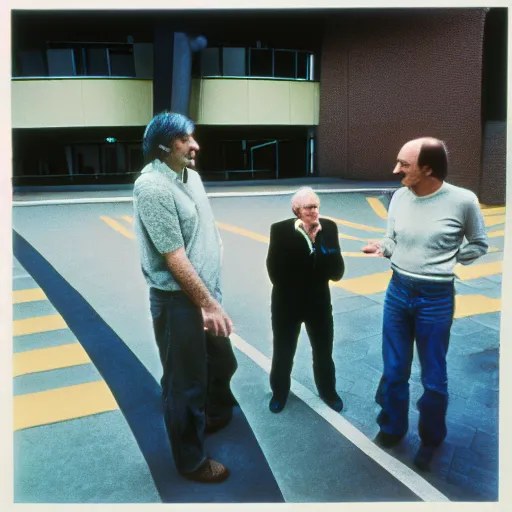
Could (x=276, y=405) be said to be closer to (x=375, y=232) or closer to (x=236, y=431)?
(x=236, y=431)

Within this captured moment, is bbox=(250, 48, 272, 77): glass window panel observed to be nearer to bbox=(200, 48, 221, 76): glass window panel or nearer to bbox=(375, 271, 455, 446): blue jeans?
bbox=(200, 48, 221, 76): glass window panel

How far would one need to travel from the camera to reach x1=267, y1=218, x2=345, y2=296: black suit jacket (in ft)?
9.04

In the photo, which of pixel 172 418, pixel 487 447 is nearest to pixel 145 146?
pixel 172 418

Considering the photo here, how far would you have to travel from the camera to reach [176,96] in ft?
24.4

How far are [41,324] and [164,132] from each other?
332 cm

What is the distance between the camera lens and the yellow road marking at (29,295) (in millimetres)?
5426

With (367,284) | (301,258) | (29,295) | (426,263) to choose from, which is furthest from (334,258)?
(29,295)

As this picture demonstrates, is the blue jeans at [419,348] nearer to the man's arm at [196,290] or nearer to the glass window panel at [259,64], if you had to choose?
the man's arm at [196,290]

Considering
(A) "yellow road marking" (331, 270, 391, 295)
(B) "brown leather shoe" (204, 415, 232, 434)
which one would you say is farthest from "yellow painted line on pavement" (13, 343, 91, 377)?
(A) "yellow road marking" (331, 270, 391, 295)

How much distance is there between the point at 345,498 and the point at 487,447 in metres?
0.92

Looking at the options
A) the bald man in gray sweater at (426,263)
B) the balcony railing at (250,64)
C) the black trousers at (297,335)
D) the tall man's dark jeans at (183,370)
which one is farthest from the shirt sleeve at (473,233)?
the balcony railing at (250,64)

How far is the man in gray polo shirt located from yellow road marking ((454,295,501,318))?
10.3 ft

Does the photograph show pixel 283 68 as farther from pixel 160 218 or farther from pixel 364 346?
pixel 160 218

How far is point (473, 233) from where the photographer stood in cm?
236
